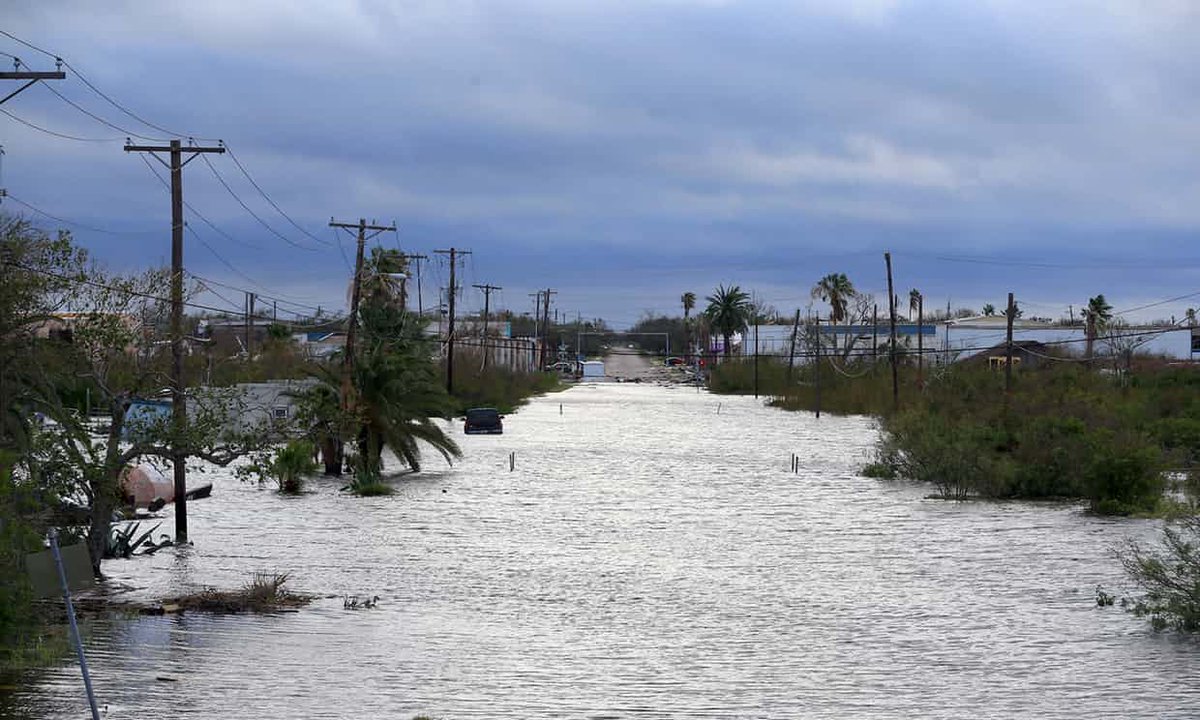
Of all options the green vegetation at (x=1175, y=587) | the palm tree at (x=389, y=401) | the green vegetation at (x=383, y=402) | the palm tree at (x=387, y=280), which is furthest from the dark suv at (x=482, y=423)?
the green vegetation at (x=1175, y=587)

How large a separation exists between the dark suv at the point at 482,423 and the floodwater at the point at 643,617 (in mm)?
28027

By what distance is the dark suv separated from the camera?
70062 millimetres

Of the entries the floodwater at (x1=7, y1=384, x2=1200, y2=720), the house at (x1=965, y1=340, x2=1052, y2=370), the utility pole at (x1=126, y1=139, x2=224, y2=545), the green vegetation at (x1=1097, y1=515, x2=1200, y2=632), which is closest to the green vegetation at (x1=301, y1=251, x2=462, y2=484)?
the floodwater at (x1=7, y1=384, x2=1200, y2=720)

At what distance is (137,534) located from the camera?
28.8m

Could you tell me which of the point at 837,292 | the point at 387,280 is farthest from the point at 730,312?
the point at 387,280

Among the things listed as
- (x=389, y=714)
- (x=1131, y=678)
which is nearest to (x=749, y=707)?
(x=389, y=714)

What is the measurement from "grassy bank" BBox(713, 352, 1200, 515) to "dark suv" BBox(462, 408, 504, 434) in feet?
67.3

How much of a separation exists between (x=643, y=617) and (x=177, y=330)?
29.7 feet

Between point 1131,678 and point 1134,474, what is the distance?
18.6m

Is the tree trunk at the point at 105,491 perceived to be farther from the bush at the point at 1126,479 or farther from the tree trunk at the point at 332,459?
the tree trunk at the point at 332,459

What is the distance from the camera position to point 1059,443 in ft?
126

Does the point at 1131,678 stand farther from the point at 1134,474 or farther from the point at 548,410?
the point at 548,410

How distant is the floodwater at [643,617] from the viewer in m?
14.7

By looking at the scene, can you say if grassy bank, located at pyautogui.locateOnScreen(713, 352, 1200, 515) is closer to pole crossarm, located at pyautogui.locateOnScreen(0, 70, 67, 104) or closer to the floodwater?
the floodwater
